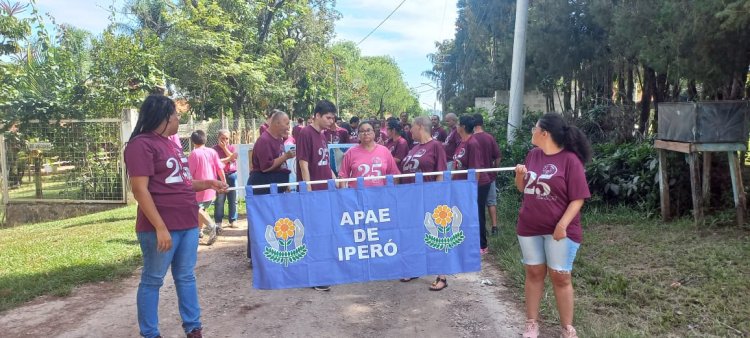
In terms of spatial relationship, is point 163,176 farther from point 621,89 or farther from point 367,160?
point 621,89

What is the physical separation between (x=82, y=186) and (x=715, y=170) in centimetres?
1264

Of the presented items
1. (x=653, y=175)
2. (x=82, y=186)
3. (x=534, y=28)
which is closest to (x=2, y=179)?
(x=82, y=186)

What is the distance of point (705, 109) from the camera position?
21.0ft

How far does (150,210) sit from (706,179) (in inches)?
270

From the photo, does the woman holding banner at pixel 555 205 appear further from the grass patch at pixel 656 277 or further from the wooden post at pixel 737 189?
the wooden post at pixel 737 189

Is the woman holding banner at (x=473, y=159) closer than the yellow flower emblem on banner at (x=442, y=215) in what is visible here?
No

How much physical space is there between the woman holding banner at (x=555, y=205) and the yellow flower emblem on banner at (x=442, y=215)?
68 centimetres

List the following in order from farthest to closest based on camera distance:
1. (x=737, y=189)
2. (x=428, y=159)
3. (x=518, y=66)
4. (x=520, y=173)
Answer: (x=518, y=66)
(x=737, y=189)
(x=428, y=159)
(x=520, y=173)

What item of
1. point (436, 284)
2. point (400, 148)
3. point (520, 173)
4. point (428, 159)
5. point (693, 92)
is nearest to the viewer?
point (520, 173)

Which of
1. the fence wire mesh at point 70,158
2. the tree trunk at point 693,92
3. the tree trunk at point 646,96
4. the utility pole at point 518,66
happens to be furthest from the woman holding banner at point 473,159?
the fence wire mesh at point 70,158

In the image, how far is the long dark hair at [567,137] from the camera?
144 inches

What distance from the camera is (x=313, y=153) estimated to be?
17.8ft

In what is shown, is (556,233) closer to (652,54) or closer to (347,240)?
(347,240)

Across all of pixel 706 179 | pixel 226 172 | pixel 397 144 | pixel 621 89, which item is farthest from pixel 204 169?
pixel 621 89
